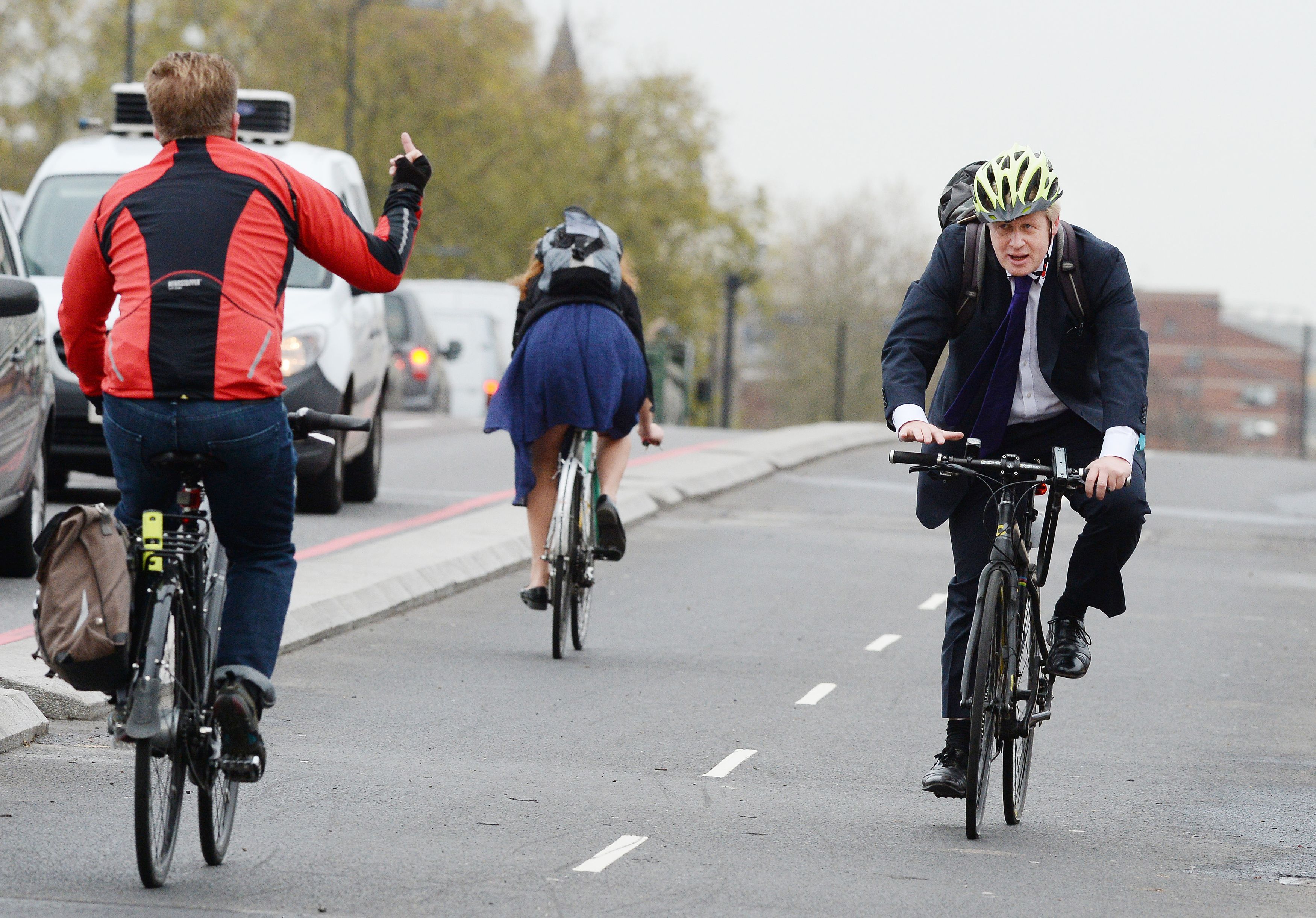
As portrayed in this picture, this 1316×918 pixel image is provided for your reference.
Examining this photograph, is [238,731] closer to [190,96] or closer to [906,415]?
[190,96]

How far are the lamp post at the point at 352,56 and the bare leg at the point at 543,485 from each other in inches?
1675

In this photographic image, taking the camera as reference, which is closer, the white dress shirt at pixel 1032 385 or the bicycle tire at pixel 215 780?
the bicycle tire at pixel 215 780

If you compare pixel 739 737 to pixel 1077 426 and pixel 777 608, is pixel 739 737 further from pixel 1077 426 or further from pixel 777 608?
pixel 777 608

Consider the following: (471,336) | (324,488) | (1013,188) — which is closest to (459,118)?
(471,336)

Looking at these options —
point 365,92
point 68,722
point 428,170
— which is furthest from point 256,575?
point 365,92

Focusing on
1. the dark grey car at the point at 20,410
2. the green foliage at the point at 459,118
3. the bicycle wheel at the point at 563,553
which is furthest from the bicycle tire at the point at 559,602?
the green foliage at the point at 459,118

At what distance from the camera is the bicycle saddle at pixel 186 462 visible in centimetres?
482

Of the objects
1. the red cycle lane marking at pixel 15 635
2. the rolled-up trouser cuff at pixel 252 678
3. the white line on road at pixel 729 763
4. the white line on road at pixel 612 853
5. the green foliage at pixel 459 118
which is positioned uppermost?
the green foliage at pixel 459 118

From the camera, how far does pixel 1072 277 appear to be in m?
5.89

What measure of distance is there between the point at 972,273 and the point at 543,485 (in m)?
3.82

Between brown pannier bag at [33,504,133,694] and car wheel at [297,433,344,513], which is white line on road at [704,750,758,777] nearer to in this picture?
brown pannier bag at [33,504,133,694]

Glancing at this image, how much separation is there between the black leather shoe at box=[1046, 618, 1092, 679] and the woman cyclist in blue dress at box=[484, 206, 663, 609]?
128 inches

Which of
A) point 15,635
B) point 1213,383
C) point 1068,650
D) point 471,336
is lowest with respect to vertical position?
point 1213,383

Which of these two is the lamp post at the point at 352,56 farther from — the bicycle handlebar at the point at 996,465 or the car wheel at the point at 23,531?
the bicycle handlebar at the point at 996,465
